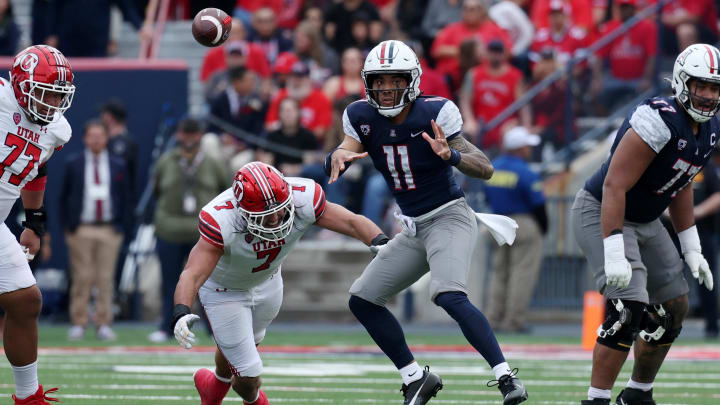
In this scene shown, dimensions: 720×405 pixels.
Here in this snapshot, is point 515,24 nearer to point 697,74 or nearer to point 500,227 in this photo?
point 500,227

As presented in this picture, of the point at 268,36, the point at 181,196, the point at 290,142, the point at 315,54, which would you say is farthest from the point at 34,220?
the point at 268,36

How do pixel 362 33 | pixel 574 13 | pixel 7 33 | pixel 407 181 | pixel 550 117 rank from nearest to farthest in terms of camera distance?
pixel 407 181 → pixel 550 117 → pixel 574 13 → pixel 362 33 → pixel 7 33

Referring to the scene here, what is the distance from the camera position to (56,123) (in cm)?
709

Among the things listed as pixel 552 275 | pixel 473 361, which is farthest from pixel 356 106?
pixel 552 275

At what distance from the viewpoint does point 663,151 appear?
687cm

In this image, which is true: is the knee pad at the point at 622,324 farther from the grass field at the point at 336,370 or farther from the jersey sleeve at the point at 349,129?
the jersey sleeve at the point at 349,129

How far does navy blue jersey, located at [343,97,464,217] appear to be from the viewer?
23.6 ft

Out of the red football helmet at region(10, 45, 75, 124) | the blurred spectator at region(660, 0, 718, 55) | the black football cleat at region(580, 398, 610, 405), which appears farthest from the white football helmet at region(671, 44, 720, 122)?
the blurred spectator at region(660, 0, 718, 55)

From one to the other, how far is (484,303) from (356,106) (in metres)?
7.14

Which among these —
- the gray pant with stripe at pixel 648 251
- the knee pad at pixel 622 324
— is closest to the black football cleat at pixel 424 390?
the knee pad at pixel 622 324

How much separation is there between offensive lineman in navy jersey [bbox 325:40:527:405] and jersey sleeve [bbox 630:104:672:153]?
826 mm

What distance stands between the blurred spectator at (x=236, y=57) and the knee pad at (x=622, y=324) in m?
8.68

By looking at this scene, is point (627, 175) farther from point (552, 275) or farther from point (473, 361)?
point (552, 275)

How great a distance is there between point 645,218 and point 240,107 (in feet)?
27.4
